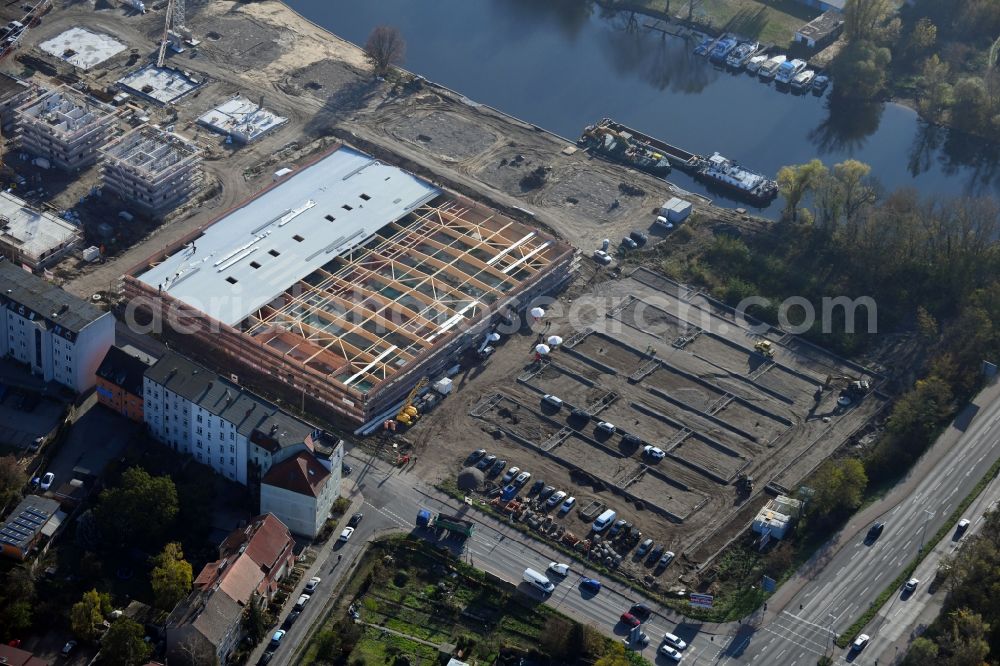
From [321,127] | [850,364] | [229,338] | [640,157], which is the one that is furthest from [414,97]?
[850,364]

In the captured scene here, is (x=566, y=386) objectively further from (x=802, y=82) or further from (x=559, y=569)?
(x=802, y=82)

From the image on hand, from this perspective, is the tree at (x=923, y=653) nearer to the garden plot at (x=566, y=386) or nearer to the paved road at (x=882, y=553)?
the paved road at (x=882, y=553)

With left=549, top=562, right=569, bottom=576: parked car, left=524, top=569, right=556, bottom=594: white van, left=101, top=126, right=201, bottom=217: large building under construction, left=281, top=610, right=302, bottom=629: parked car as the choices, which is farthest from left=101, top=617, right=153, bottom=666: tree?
left=101, top=126, right=201, bottom=217: large building under construction

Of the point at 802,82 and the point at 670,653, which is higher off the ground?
the point at 802,82

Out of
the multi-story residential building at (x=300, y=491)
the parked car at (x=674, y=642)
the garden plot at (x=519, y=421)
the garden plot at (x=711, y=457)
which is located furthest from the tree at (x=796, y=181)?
the multi-story residential building at (x=300, y=491)

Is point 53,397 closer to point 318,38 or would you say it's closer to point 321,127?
point 321,127

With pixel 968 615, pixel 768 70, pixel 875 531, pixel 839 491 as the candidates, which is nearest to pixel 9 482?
pixel 839 491
